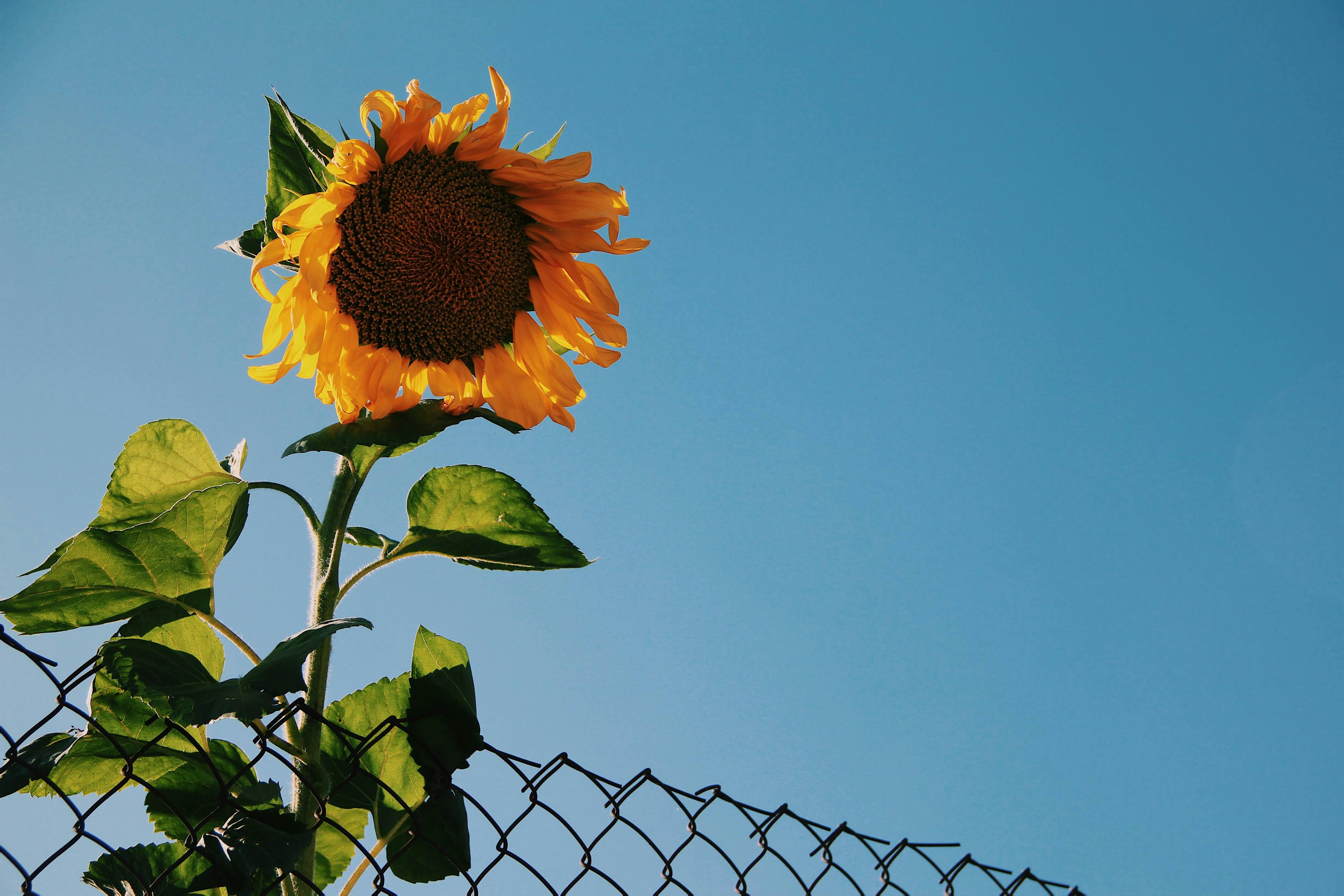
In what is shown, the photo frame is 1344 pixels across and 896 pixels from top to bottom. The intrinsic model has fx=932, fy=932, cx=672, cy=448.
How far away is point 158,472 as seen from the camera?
1601 mm

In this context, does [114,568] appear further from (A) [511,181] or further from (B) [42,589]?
(A) [511,181]

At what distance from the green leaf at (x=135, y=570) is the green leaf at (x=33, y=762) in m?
0.16

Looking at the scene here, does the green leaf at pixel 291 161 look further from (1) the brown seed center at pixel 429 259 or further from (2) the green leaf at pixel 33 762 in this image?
(2) the green leaf at pixel 33 762

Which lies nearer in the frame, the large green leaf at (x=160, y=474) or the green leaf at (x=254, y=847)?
the green leaf at (x=254, y=847)

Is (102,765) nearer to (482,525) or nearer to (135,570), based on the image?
(135,570)

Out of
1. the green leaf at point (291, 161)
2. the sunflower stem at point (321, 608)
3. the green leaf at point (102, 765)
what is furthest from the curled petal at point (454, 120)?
the green leaf at point (102, 765)

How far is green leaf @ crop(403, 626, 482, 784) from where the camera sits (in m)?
1.47

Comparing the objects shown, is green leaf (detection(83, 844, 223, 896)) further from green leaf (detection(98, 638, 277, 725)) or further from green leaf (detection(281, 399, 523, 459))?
green leaf (detection(281, 399, 523, 459))

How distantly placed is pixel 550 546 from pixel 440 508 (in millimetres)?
217

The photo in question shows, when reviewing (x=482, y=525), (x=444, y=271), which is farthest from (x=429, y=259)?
(x=482, y=525)

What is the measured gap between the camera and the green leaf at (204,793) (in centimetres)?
143

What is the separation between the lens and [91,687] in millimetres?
1441

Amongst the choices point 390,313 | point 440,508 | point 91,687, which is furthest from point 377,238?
point 91,687

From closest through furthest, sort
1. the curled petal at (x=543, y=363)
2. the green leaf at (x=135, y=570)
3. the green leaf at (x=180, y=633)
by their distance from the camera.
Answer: the green leaf at (x=135, y=570), the green leaf at (x=180, y=633), the curled petal at (x=543, y=363)
